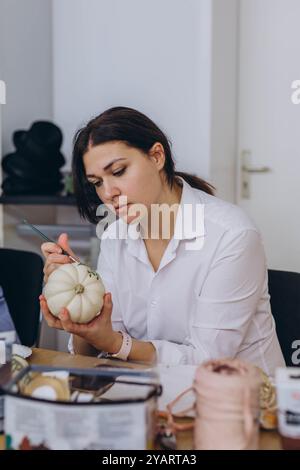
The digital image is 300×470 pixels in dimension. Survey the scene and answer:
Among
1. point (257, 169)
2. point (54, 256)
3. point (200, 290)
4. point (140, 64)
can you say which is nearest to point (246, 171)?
point (257, 169)

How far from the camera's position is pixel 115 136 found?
4.53 feet

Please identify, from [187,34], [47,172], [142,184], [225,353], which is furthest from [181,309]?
[187,34]

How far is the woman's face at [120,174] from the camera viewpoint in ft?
4.44

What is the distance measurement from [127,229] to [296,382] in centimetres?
80

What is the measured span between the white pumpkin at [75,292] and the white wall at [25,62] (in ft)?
4.73

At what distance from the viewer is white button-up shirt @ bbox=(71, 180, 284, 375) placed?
1.36 meters

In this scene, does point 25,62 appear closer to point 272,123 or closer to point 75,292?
point 272,123

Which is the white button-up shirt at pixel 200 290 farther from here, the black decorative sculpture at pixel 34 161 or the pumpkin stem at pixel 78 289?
the black decorative sculpture at pixel 34 161

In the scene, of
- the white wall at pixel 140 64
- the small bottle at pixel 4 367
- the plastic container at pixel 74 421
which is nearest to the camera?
the plastic container at pixel 74 421

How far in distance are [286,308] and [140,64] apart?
4.66ft

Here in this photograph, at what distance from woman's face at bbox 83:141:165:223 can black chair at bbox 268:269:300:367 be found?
369mm

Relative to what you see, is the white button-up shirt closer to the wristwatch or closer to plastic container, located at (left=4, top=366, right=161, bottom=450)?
the wristwatch

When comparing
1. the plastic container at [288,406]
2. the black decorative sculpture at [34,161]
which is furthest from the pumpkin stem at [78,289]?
the black decorative sculpture at [34,161]

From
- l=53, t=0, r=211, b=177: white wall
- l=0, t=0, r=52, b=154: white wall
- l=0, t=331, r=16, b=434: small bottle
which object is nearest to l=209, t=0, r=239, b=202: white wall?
l=53, t=0, r=211, b=177: white wall
